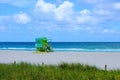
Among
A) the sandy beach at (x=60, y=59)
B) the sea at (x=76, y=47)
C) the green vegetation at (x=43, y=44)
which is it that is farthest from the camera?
the sea at (x=76, y=47)

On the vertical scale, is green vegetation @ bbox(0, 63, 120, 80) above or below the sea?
below

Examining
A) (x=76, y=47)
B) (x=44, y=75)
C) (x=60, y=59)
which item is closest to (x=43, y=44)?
(x=60, y=59)

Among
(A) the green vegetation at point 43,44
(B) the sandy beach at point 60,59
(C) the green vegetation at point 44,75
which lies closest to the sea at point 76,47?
(A) the green vegetation at point 43,44

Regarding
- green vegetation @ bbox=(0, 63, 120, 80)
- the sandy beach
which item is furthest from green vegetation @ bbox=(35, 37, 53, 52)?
green vegetation @ bbox=(0, 63, 120, 80)

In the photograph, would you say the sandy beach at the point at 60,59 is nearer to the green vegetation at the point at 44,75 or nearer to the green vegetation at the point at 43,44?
the green vegetation at the point at 43,44

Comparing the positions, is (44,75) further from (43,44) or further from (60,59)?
(43,44)

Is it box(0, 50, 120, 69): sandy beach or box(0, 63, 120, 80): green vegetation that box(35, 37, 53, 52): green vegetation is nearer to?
box(0, 50, 120, 69): sandy beach

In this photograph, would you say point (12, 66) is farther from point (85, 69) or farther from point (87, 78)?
point (87, 78)

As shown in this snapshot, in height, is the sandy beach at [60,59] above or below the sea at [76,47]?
below

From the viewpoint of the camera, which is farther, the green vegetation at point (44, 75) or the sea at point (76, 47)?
the sea at point (76, 47)

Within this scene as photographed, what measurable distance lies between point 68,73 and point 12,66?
2781 millimetres

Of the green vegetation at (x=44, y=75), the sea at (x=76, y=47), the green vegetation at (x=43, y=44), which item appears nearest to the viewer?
the green vegetation at (x=44, y=75)

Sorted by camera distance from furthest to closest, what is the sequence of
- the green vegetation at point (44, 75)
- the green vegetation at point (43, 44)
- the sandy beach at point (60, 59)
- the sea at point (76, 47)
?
the sea at point (76, 47) < the green vegetation at point (43, 44) < the sandy beach at point (60, 59) < the green vegetation at point (44, 75)

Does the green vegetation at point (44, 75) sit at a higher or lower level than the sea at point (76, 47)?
lower
